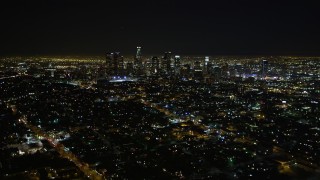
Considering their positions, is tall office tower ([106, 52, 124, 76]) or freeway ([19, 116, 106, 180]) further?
tall office tower ([106, 52, 124, 76])

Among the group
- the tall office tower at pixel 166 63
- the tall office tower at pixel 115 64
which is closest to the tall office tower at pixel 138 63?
the tall office tower at pixel 115 64

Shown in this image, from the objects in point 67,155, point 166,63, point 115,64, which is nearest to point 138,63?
point 166,63

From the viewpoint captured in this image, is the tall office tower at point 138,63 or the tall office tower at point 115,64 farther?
the tall office tower at point 138,63

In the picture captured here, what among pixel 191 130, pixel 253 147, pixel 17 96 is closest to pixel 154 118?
pixel 191 130

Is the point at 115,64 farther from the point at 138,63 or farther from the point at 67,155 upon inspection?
the point at 67,155

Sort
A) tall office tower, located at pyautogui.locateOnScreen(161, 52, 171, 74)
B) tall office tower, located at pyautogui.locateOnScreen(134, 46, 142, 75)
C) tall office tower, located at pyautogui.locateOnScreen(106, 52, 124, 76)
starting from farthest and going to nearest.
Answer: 1. tall office tower, located at pyautogui.locateOnScreen(161, 52, 171, 74)
2. tall office tower, located at pyautogui.locateOnScreen(134, 46, 142, 75)
3. tall office tower, located at pyautogui.locateOnScreen(106, 52, 124, 76)

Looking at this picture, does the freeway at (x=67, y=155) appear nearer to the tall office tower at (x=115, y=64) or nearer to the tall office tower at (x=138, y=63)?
the tall office tower at (x=115, y=64)

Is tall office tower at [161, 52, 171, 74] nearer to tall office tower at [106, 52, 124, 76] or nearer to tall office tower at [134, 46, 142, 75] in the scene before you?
tall office tower at [134, 46, 142, 75]

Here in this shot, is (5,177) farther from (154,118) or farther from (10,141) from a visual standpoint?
(154,118)

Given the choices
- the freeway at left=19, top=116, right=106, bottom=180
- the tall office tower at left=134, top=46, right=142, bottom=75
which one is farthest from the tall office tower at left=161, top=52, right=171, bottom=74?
the freeway at left=19, top=116, right=106, bottom=180
